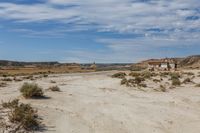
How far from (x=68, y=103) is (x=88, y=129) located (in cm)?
778

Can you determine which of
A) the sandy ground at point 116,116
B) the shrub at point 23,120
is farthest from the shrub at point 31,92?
the shrub at point 23,120

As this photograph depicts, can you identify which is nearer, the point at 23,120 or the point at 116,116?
the point at 23,120

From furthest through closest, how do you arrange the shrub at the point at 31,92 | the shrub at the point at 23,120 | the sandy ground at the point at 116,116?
the shrub at the point at 31,92 → the sandy ground at the point at 116,116 → the shrub at the point at 23,120

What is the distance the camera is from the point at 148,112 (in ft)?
73.6

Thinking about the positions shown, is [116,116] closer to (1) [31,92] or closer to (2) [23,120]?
(2) [23,120]

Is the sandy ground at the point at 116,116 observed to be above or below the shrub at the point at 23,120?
below

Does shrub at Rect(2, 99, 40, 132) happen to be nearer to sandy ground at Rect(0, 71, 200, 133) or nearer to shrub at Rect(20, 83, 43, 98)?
sandy ground at Rect(0, 71, 200, 133)

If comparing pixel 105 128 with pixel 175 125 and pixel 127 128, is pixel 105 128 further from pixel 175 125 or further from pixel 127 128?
pixel 175 125

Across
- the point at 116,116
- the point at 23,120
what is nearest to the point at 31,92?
the point at 116,116

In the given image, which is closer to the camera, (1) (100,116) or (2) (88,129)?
(2) (88,129)

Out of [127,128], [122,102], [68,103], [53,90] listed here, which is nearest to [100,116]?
[127,128]

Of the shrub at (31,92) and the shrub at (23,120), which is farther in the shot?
the shrub at (31,92)

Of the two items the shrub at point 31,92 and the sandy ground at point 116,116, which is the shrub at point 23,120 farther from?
the shrub at point 31,92

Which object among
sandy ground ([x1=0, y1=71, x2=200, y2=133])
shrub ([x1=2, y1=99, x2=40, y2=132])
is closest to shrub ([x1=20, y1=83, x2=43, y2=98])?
sandy ground ([x1=0, y1=71, x2=200, y2=133])
